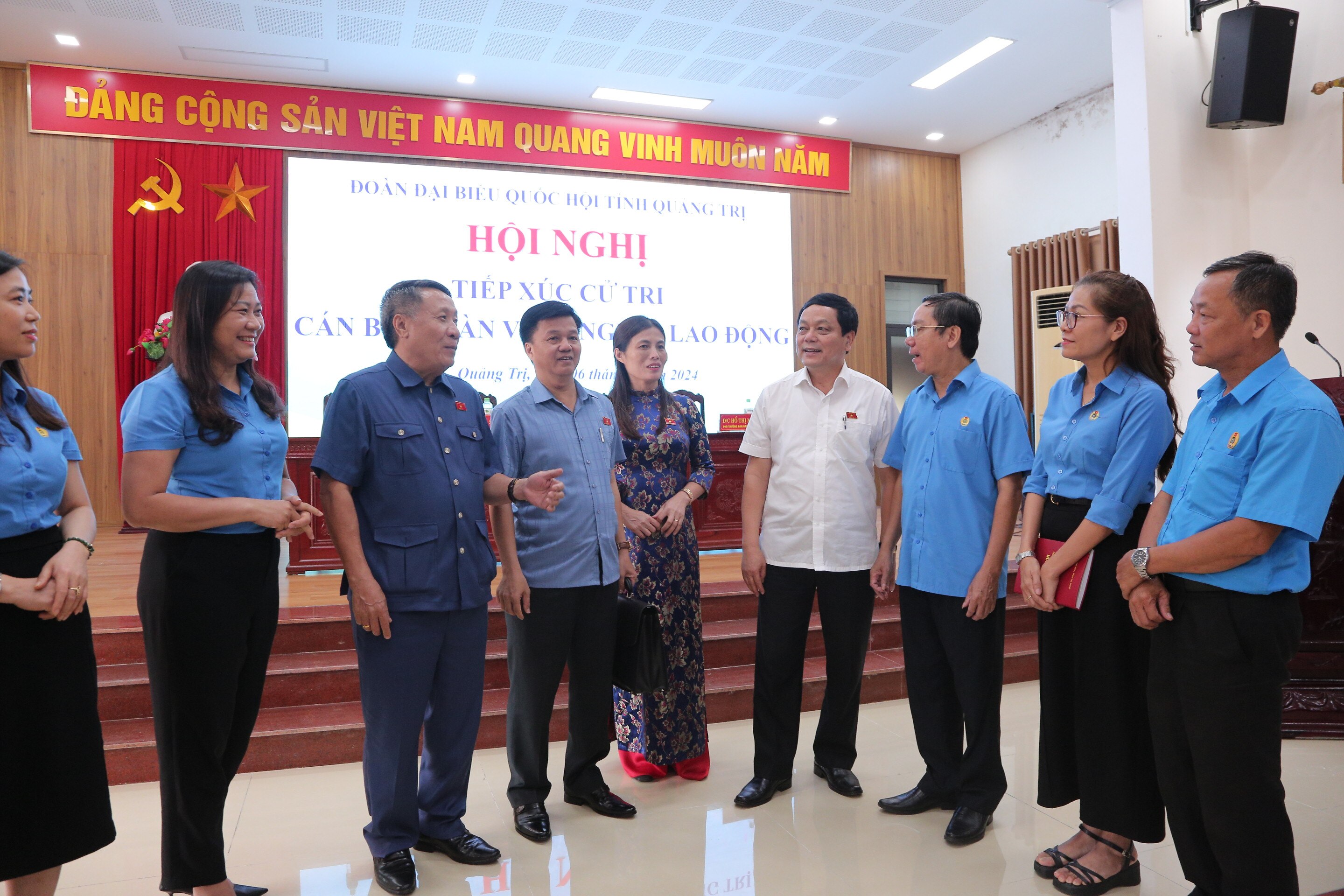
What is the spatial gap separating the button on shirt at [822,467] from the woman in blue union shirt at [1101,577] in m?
0.60

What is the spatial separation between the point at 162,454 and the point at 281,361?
18.4 ft

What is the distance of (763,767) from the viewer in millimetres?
2836

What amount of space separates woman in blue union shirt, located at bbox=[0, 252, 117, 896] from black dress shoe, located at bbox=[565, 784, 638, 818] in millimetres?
1341

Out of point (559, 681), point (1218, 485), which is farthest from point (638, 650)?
point (1218, 485)

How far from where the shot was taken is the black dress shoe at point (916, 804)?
106 inches

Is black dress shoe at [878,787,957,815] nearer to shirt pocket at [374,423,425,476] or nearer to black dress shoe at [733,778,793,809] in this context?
black dress shoe at [733,778,793,809]

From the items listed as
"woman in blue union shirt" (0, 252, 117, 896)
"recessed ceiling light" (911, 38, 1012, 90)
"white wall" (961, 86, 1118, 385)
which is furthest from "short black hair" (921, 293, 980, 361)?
"white wall" (961, 86, 1118, 385)

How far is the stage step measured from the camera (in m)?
3.19

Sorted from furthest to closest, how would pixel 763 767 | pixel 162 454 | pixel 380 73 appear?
pixel 380 73 → pixel 763 767 → pixel 162 454

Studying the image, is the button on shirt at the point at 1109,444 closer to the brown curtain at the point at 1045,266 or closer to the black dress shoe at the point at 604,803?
the black dress shoe at the point at 604,803

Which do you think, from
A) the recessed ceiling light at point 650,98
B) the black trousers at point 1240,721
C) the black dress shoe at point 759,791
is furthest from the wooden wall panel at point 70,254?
the black trousers at point 1240,721

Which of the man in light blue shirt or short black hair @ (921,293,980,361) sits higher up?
short black hair @ (921,293,980,361)

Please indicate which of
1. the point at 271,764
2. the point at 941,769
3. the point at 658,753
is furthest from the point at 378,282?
the point at 941,769

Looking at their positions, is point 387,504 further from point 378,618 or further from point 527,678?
point 527,678
